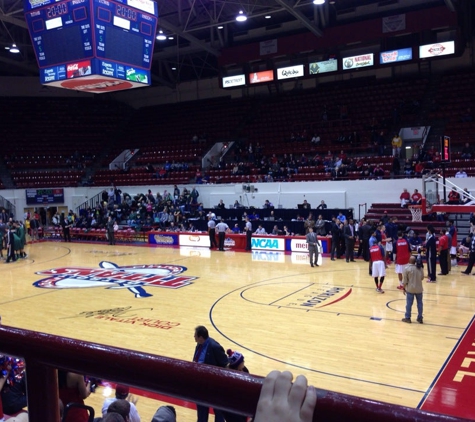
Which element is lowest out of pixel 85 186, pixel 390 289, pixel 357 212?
pixel 390 289

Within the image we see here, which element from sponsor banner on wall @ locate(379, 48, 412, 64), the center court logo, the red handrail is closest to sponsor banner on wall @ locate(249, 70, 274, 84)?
sponsor banner on wall @ locate(379, 48, 412, 64)

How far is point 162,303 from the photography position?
13.6 meters

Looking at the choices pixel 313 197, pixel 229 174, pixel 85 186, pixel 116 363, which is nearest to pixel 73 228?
pixel 85 186

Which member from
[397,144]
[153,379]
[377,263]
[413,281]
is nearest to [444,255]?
[377,263]

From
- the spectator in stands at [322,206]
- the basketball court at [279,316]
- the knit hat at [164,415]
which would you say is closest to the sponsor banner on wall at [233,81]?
the spectator in stands at [322,206]

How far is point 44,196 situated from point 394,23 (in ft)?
80.7

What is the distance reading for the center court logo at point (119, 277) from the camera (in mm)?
16234

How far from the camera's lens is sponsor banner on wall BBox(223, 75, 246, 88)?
3055 centimetres

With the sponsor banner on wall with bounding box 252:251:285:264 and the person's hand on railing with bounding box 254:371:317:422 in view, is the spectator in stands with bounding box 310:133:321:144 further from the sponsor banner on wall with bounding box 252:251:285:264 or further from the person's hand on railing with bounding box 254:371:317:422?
the person's hand on railing with bounding box 254:371:317:422

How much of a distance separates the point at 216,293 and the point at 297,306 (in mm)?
2778

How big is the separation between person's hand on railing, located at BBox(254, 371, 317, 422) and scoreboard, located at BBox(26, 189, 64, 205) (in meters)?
36.0

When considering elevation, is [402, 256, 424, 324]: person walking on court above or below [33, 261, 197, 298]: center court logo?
above

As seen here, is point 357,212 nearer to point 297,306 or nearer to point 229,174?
point 229,174

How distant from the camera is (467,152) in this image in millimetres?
25047
